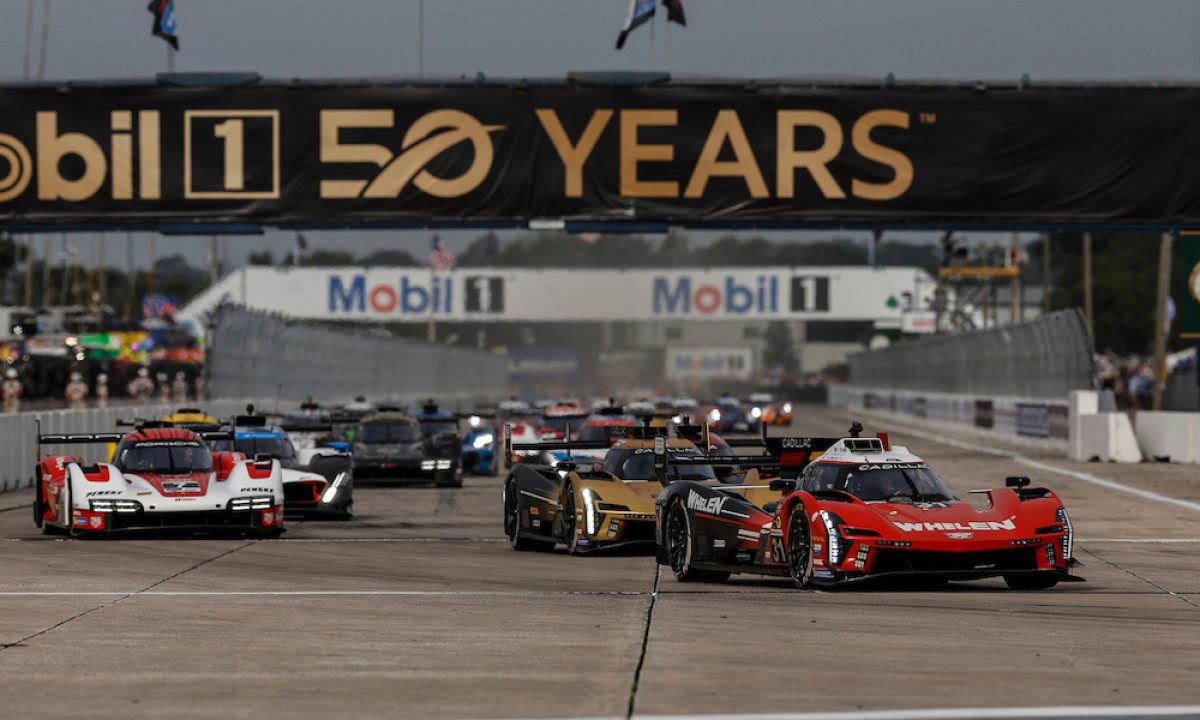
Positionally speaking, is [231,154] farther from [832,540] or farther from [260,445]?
[832,540]

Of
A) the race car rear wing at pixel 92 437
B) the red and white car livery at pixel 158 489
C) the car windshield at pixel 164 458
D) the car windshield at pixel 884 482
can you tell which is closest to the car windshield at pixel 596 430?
the race car rear wing at pixel 92 437

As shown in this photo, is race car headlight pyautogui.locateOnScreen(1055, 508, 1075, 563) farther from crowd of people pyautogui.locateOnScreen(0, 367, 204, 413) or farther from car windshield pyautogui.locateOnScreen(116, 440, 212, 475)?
crowd of people pyautogui.locateOnScreen(0, 367, 204, 413)

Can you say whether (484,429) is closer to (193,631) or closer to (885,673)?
(193,631)

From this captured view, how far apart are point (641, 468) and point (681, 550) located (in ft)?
10.6

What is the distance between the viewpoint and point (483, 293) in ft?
396

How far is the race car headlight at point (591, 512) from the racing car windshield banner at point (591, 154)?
586 inches

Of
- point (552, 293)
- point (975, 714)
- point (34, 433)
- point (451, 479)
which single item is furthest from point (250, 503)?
point (552, 293)

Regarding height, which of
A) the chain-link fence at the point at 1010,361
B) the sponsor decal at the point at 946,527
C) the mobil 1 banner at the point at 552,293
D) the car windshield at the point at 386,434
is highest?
the mobil 1 banner at the point at 552,293

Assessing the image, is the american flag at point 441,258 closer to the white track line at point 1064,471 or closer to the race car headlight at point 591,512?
the white track line at point 1064,471

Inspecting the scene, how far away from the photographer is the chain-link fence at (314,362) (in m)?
49.3

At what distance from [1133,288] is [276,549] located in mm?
128059

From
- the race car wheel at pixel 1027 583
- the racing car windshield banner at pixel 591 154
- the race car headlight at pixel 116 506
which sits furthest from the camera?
the racing car windshield banner at pixel 591 154

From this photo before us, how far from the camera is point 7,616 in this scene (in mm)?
14617

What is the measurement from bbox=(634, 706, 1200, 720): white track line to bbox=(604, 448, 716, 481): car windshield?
35.4 ft
